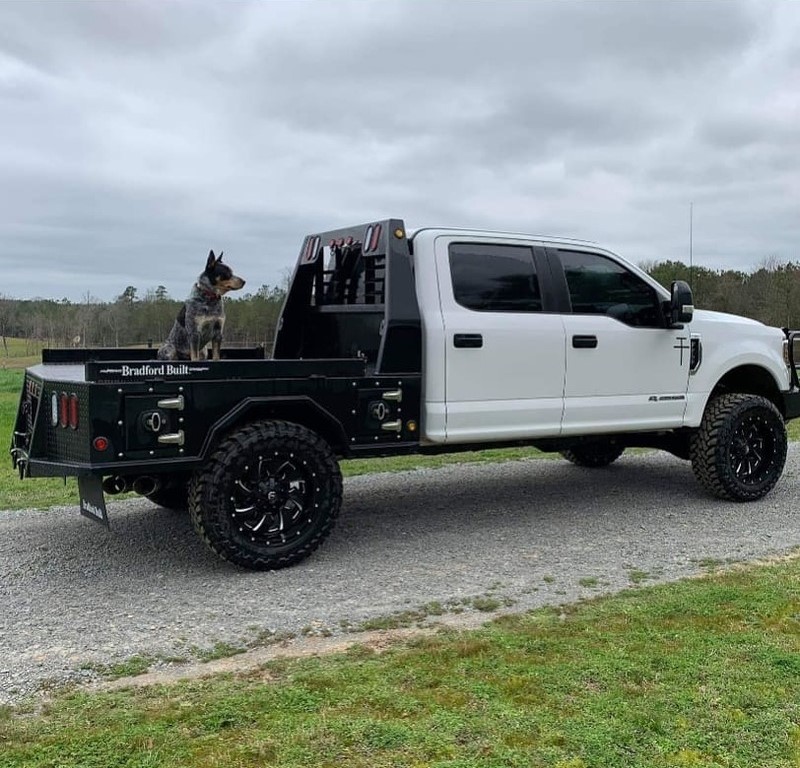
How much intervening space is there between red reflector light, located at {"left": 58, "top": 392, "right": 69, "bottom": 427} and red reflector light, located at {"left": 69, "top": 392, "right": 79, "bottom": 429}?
0.14ft

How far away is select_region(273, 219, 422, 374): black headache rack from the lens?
18.1 feet

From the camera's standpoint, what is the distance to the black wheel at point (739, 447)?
693 centimetres

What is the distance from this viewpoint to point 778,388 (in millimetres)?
7512

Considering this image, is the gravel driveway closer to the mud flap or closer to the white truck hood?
the mud flap

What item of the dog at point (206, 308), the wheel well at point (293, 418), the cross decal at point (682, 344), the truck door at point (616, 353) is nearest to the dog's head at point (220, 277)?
the dog at point (206, 308)

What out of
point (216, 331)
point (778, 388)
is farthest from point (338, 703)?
point (778, 388)

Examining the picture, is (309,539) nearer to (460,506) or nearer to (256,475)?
(256,475)

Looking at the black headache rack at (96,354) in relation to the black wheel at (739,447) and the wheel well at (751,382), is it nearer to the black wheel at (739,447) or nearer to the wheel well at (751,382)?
the black wheel at (739,447)

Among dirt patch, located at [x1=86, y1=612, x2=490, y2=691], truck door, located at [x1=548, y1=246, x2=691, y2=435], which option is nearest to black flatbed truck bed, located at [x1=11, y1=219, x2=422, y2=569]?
dirt patch, located at [x1=86, y1=612, x2=490, y2=691]

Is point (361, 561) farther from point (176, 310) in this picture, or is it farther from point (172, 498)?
point (176, 310)

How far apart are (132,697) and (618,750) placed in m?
1.91

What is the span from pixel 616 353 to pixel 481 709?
3.84m

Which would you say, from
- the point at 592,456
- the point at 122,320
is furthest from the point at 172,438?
the point at 122,320

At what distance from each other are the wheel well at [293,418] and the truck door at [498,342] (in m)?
0.80
